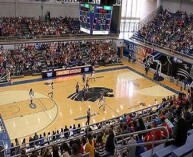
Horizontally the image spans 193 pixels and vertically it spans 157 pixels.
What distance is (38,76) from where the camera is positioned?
27250mm

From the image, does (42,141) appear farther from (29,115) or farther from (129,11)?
(129,11)

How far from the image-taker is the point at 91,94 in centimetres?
2330

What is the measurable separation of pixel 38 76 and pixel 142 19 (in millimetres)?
20554

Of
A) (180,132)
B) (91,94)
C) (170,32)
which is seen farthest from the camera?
(170,32)

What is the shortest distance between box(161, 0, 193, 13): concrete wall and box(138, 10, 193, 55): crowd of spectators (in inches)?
29.6

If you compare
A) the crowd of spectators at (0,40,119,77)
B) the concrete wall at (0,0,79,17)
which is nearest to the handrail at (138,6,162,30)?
the crowd of spectators at (0,40,119,77)

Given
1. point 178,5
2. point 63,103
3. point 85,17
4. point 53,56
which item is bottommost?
point 63,103

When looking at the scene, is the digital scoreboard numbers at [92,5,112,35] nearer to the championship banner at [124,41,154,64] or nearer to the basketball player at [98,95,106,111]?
the basketball player at [98,95,106,111]

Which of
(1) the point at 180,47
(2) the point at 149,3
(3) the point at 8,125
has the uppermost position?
(2) the point at 149,3

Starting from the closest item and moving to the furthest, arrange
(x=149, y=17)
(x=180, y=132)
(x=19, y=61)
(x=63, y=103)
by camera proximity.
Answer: (x=180, y=132) < (x=63, y=103) < (x=19, y=61) < (x=149, y=17)

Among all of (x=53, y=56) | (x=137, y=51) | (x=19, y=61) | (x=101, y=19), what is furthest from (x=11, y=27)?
(x=137, y=51)

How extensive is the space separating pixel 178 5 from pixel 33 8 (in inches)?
775

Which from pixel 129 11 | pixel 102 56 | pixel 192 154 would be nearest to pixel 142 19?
pixel 129 11

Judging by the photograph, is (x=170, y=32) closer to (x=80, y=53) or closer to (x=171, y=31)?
(x=171, y=31)
